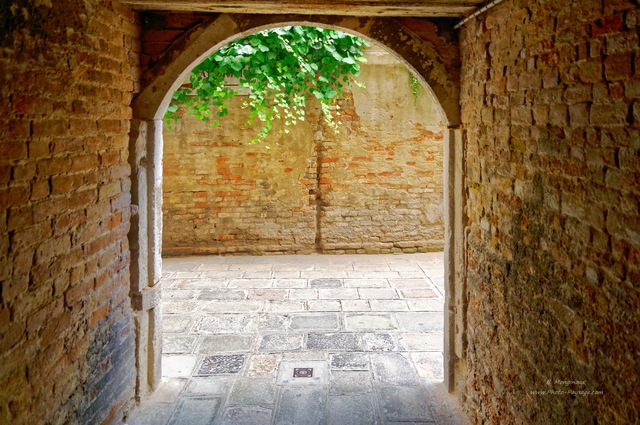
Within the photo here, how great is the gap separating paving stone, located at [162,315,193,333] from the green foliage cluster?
8.99 feet

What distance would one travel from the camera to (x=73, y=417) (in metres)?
2.50

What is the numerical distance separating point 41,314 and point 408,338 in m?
3.08

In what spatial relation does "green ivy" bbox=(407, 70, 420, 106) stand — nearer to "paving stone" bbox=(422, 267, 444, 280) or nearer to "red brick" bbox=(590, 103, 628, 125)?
"paving stone" bbox=(422, 267, 444, 280)

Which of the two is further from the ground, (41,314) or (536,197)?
(536,197)

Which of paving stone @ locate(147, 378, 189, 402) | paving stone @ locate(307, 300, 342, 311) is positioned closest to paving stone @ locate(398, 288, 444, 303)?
paving stone @ locate(307, 300, 342, 311)

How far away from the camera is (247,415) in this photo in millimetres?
3256

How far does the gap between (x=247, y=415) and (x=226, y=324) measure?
159cm

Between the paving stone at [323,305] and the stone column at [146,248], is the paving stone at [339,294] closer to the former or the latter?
the paving stone at [323,305]

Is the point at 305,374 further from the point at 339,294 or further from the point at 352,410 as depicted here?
the point at 339,294

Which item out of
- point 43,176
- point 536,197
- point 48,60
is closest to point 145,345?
point 43,176

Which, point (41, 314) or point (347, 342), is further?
point (347, 342)

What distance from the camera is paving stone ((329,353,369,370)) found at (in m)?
3.91

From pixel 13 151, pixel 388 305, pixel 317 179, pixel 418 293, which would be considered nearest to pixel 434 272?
pixel 418 293

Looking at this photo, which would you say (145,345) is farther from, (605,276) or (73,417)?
(605,276)
